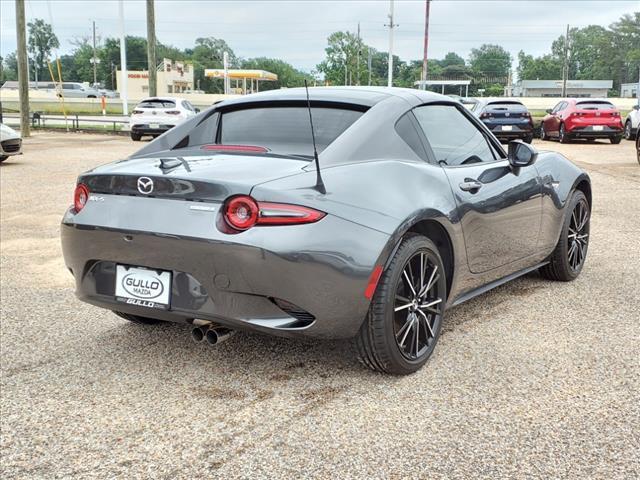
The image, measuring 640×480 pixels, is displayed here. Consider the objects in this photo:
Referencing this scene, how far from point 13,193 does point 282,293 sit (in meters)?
9.29

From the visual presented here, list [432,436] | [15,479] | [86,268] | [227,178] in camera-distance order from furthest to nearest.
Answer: [86,268], [227,178], [432,436], [15,479]

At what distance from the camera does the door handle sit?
4.10 meters

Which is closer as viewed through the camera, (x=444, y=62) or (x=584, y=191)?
(x=584, y=191)

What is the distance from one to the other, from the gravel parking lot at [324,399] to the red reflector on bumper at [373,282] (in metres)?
0.49

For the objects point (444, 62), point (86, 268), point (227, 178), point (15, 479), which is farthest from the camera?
point (444, 62)

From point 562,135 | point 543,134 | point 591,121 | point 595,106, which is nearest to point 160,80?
point 543,134

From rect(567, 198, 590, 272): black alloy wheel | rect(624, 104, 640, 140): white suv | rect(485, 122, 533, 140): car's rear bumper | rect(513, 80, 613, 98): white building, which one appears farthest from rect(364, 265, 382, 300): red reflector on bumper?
rect(513, 80, 613, 98): white building

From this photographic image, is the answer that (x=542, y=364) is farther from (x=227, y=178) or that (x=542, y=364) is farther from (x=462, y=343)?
(x=227, y=178)

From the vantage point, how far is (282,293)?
3180mm

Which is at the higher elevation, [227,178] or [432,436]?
[227,178]

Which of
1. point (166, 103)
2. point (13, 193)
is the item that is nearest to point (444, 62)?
point (166, 103)

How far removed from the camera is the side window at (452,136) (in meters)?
4.16

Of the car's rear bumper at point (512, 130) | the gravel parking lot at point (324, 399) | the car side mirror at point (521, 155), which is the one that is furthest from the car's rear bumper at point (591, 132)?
the car side mirror at point (521, 155)

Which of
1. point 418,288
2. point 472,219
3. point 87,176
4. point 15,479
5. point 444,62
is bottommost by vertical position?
point 15,479
